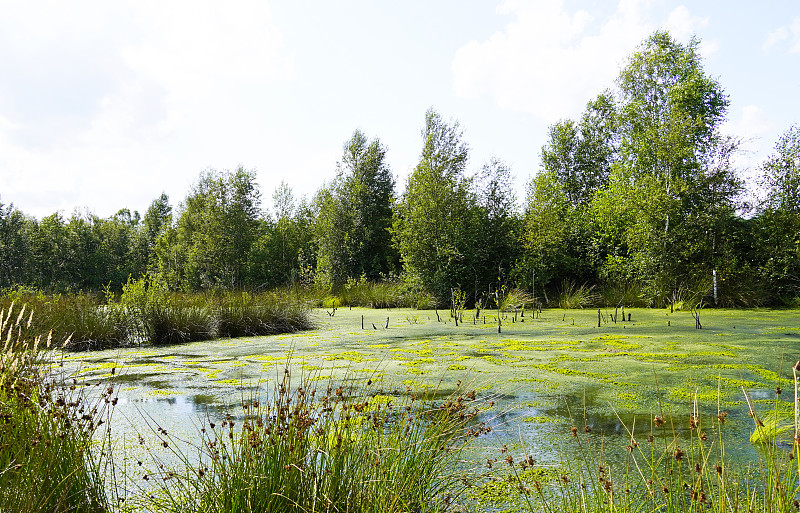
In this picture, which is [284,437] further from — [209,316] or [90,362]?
[209,316]

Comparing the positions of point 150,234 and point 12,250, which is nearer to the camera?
point 12,250

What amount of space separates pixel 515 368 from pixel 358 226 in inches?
642

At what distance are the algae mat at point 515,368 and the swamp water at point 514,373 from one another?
2 centimetres

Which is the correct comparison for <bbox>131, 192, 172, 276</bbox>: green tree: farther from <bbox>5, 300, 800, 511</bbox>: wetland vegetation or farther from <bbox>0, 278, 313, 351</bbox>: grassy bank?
<bbox>5, 300, 800, 511</bbox>: wetland vegetation

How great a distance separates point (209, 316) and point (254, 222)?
15.9 metres

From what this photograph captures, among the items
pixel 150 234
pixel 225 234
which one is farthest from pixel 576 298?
pixel 150 234

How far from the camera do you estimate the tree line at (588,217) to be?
12.8 m

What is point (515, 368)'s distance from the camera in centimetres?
493

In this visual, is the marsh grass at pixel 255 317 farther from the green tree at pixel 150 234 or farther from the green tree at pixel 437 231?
the green tree at pixel 150 234

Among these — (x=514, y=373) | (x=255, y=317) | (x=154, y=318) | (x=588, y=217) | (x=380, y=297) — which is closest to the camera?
(x=514, y=373)

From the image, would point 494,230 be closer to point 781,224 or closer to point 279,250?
point 781,224

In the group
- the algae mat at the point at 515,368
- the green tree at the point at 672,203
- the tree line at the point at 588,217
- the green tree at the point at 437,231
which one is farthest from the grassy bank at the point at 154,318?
the green tree at the point at 672,203

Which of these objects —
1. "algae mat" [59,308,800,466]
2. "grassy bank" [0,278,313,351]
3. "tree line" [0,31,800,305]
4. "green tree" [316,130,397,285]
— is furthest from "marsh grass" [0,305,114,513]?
"green tree" [316,130,397,285]

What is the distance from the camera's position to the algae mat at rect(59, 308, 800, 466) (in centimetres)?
339
